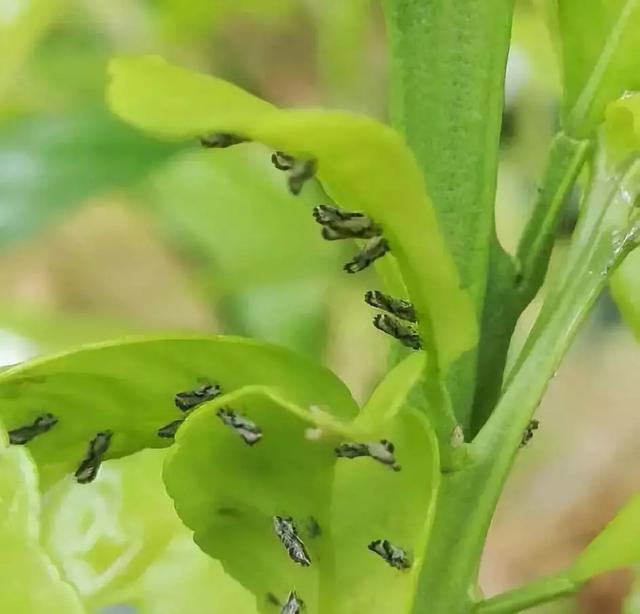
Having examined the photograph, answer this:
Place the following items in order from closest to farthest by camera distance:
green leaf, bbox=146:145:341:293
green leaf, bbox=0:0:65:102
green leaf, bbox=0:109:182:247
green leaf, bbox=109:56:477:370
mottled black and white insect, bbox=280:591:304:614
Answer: green leaf, bbox=109:56:477:370
mottled black and white insect, bbox=280:591:304:614
green leaf, bbox=0:0:65:102
green leaf, bbox=0:109:182:247
green leaf, bbox=146:145:341:293

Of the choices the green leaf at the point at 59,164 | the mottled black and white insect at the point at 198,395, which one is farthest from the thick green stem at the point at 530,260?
the green leaf at the point at 59,164

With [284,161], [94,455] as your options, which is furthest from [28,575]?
[284,161]

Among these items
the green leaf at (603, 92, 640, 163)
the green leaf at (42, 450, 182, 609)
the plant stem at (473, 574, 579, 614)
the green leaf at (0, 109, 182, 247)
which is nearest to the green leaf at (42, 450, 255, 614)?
the green leaf at (42, 450, 182, 609)

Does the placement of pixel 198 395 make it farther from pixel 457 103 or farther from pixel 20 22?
pixel 20 22

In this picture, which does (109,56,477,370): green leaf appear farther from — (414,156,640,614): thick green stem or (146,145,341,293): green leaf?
(146,145,341,293): green leaf

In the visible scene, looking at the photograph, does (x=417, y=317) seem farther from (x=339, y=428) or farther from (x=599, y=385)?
(x=599, y=385)

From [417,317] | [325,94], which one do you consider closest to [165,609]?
[417,317]
